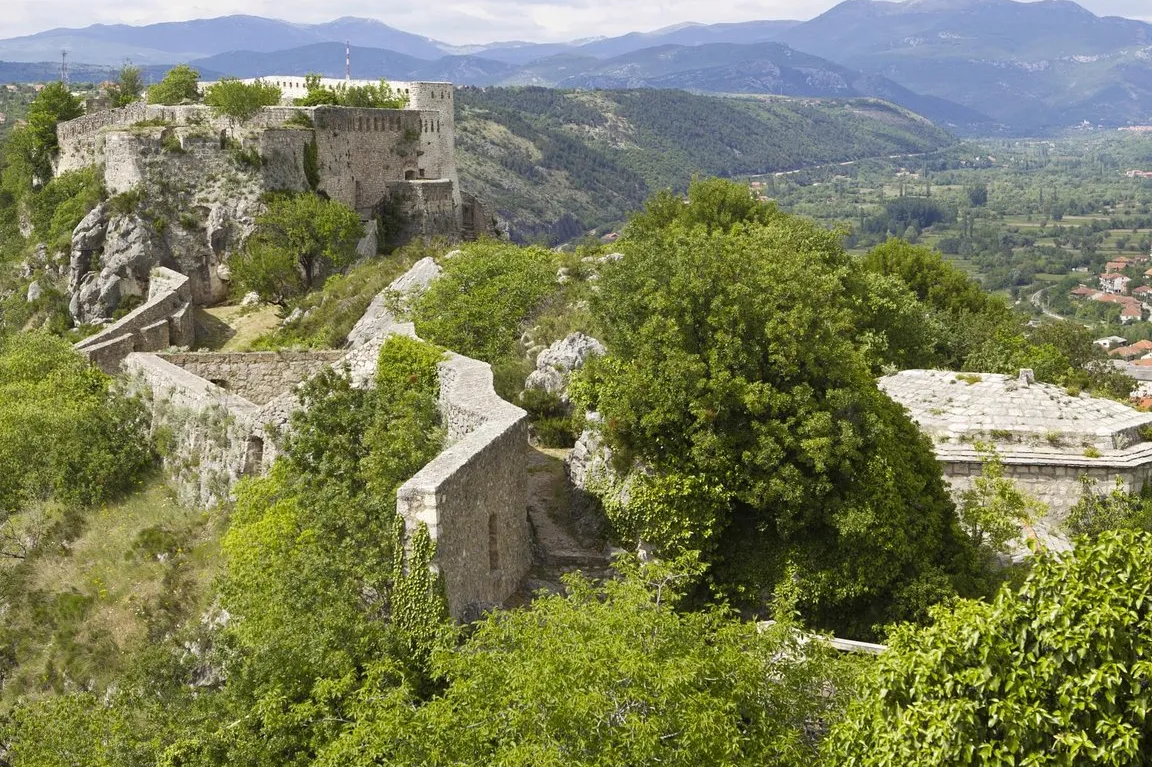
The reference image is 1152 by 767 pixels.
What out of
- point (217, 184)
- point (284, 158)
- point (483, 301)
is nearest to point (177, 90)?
point (217, 184)

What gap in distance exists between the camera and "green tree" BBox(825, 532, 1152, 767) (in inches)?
324

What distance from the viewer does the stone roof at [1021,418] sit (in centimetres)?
1917

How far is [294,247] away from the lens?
37.5m

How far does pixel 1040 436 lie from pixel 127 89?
46463 mm

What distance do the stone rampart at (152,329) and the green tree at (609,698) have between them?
19526mm

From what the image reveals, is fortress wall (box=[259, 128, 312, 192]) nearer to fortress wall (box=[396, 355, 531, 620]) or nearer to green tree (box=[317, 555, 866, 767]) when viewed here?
fortress wall (box=[396, 355, 531, 620])

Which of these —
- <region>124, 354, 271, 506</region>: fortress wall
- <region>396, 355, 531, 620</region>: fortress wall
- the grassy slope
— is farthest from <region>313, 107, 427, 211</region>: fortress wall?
<region>396, 355, 531, 620</region>: fortress wall

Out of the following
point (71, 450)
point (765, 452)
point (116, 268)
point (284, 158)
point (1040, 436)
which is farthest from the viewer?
point (284, 158)

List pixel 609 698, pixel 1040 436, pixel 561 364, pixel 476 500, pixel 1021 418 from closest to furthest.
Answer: pixel 609 698
pixel 476 500
pixel 1040 436
pixel 1021 418
pixel 561 364

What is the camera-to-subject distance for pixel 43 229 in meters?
43.5

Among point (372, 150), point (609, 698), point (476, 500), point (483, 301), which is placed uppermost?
point (372, 150)

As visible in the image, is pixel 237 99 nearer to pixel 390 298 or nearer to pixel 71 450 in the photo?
pixel 390 298

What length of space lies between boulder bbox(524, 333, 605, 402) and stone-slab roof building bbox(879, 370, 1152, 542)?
591cm

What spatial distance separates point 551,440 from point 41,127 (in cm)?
3657
